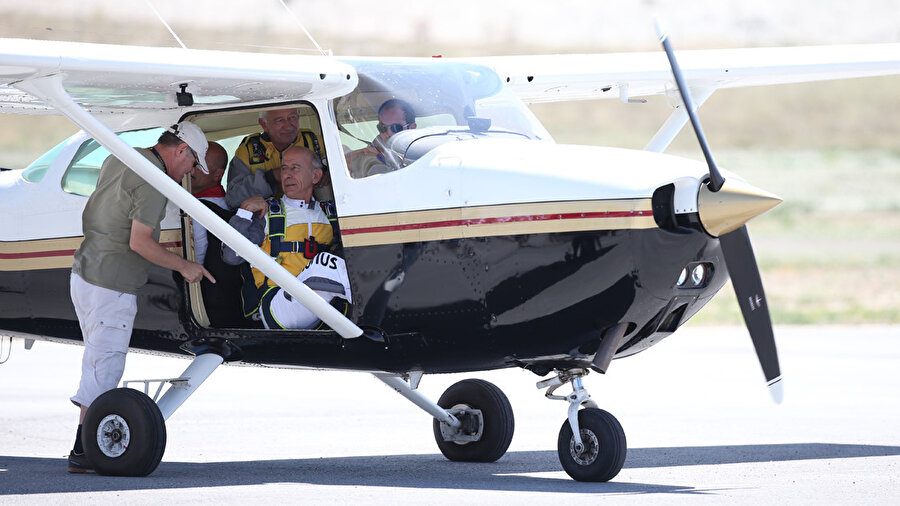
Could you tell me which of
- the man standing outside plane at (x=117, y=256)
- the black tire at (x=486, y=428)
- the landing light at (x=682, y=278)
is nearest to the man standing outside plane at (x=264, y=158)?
the man standing outside plane at (x=117, y=256)

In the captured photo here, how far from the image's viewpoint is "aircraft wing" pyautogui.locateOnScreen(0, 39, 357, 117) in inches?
309

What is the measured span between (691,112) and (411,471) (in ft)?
9.78

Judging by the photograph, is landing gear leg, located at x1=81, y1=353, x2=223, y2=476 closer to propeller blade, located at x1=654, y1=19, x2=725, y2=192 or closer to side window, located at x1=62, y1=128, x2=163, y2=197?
side window, located at x1=62, y1=128, x2=163, y2=197

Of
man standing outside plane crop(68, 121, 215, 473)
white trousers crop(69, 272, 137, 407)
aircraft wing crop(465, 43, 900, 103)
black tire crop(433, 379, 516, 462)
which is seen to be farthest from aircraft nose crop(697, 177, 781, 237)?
white trousers crop(69, 272, 137, 407)

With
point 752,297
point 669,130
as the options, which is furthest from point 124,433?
point 669,130

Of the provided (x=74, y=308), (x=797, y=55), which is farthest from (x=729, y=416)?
(x=74, y=308)

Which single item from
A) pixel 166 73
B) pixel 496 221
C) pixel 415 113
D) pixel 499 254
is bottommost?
pixel 499 254

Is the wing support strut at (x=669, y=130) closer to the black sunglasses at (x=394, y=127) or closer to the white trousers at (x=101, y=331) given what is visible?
the black sunglasses at (x=394, y=127)

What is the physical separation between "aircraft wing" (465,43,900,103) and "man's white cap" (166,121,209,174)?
2.05 m

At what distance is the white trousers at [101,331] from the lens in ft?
28.5

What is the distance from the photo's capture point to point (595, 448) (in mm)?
8148

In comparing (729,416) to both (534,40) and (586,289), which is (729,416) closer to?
(586,289)

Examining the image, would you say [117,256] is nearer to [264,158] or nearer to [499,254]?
[264,158]

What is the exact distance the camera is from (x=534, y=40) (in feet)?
339
